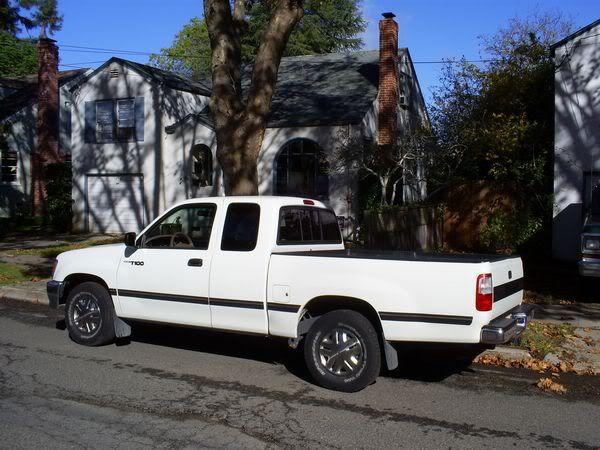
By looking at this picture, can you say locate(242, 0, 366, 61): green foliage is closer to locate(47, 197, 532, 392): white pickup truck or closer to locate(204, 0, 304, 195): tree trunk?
locate(204, 0, 304, 195): tree trunk

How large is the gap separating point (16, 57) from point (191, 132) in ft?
101

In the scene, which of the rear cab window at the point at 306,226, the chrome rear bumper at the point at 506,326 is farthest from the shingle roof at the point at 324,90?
the chrome rear bumper at the point at 506,326

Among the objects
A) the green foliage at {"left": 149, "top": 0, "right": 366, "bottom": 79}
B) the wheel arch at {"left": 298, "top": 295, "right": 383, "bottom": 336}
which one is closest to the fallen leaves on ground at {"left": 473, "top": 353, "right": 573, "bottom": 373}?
the wheel arch at {"left": 298, "top": 295, "right": 383, "bottom": 336}

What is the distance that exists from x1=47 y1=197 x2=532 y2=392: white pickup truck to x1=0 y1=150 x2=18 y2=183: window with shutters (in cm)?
2437

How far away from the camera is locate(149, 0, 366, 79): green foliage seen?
4000 cm

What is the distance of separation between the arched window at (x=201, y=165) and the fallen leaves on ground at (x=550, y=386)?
1593 centimetres

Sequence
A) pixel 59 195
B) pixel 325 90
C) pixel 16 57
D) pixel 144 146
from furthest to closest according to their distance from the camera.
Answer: pixel 16 57 → pixel 59 195 → pixel 144 146 → pixel 325 90

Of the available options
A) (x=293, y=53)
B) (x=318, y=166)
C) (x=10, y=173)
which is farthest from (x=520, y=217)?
(x=293, y=53)

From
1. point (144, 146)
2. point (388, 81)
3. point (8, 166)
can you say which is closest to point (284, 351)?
point (388, 81)

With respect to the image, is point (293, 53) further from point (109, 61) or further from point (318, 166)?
point (318, 166)

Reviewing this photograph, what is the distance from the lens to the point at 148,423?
202 inches

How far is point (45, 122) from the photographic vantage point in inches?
1065

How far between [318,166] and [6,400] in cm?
1464

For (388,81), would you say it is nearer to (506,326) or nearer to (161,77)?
(161,77)
